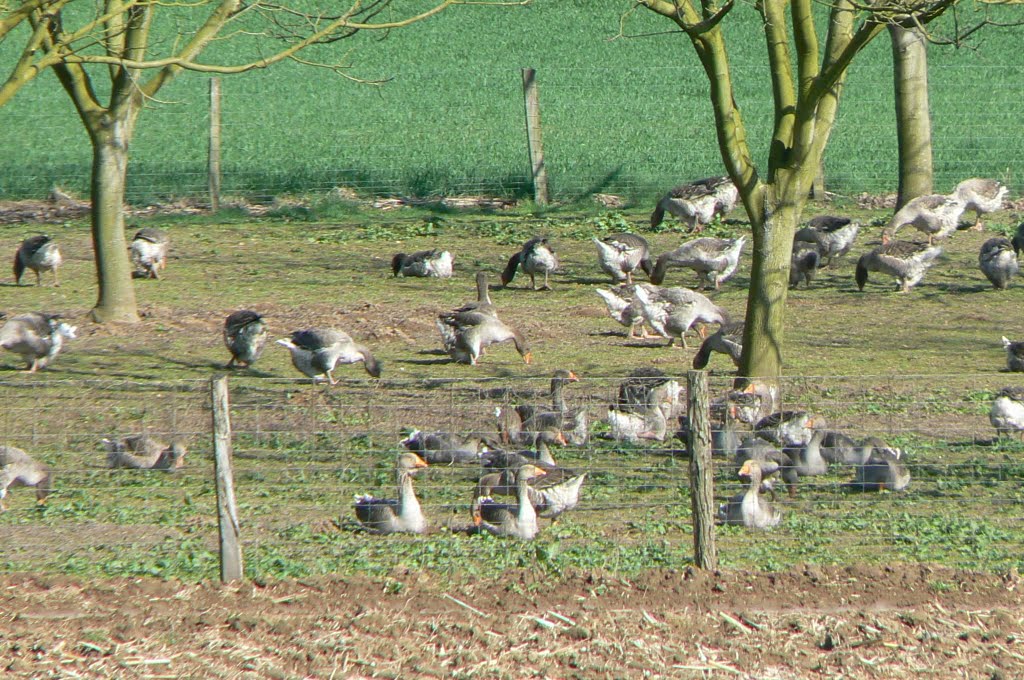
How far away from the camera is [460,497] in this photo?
8930mm

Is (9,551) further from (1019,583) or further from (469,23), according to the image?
(469,23)

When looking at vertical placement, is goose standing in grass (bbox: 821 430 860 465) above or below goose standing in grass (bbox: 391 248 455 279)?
above

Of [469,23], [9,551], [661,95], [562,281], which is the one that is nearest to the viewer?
[9,551]

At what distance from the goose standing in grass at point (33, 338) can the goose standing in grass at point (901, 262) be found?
A: 9.29 m

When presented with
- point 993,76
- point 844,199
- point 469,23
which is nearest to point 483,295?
point 844,199

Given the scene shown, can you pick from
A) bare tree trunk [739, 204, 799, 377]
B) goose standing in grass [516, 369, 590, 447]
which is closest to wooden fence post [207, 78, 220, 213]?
goose standing in grass [516, 369, 590, 447]

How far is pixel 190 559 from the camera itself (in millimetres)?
7617

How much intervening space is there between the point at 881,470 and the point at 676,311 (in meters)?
4.97

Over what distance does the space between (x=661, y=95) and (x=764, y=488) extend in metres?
22.5

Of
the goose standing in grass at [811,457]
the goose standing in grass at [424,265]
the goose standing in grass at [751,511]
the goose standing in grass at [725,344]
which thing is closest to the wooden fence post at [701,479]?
the goose standing in grass at [751,511]

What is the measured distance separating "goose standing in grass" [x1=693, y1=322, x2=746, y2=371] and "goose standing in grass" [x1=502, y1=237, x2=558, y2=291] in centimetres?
400

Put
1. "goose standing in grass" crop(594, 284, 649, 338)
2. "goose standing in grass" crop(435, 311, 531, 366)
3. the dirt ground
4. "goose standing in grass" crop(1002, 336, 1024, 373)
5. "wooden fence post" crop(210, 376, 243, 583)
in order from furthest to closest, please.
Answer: "goose standing in grass" crop(594, 284, 649, 338), "goose standing in grass" crop(435, 311, 531, 366), "goose standing in grass" crop(1002, 336, 1024, 373), "wooden fence post" crop(210, 376, 243, 583), the dirt ground

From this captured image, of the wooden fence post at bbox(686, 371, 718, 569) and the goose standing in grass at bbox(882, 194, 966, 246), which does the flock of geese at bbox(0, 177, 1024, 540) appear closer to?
the goose standing in grass at bbox(882, 194, 966, 246)

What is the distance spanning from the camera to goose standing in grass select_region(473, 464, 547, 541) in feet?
26.1
